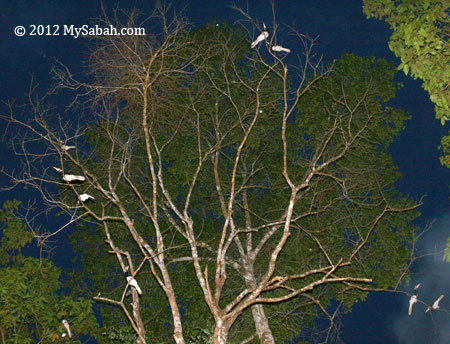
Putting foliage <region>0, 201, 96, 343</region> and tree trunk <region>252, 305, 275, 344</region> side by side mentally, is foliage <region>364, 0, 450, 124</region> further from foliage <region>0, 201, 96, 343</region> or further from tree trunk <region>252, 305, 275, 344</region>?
foliage <region>0, 201, 96, 343</region>

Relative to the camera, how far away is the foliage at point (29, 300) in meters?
12.0

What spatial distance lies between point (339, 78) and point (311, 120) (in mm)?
1630

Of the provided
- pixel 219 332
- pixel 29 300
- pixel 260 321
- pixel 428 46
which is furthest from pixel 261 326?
pixel 428 46

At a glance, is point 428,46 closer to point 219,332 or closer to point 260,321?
point 219,332

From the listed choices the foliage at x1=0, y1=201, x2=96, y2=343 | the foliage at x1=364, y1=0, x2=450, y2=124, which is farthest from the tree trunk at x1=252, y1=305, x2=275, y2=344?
the foliage at x1=364, y1=0, x2=450, y2=124

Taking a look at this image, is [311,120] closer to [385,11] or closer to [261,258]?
[261,258]

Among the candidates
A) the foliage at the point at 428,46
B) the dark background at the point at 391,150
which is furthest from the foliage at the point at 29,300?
the foliage at the point at 428,46

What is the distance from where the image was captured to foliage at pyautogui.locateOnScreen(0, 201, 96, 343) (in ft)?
39.3

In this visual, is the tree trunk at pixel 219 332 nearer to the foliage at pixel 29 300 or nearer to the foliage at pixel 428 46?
the foliage at pixel 29 300

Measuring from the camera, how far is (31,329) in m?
14.2

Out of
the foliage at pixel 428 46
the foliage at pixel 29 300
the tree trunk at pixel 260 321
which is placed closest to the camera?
the foliage at pixel 428 46

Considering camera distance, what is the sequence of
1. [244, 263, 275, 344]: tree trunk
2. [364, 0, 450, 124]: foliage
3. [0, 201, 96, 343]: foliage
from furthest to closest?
[244, 263, 275, 344]: tree trunk, [0, 201, 96, 343]: foliage, [364, 0, 450, 124]: foliage

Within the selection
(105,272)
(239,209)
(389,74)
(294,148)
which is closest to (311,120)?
(294,148)

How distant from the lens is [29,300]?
12211 millimetres
